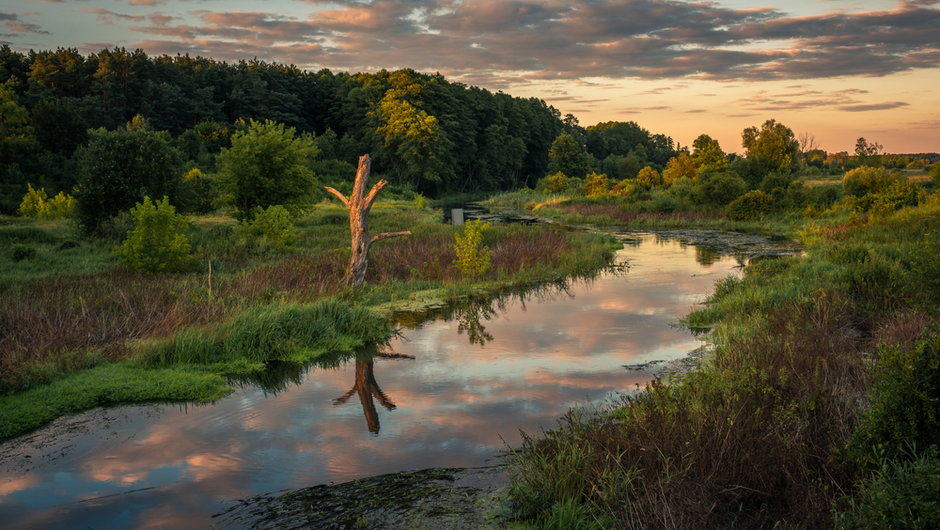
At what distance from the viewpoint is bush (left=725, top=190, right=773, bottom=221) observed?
42250 mm

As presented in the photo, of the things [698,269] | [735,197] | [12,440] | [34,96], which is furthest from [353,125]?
[12,440]

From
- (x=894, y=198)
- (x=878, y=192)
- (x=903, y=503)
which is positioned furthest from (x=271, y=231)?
(x=878, y=192)

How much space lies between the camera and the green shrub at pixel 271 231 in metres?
24.9

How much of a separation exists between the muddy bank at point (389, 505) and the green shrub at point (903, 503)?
308 centimetres

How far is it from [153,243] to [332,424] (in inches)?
484

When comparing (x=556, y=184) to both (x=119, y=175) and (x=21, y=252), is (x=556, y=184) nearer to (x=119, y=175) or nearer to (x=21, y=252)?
(x=119, y=175)

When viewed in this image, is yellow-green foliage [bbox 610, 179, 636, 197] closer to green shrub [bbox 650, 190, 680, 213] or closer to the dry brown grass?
green shrub [bbox 650, 190, 680, 213]

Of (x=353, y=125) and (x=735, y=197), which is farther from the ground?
(x=353, y=125)

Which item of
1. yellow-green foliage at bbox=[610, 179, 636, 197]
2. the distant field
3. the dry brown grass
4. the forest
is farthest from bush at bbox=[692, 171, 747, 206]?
the dry brown grass

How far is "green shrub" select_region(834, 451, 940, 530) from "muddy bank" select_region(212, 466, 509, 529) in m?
3.08

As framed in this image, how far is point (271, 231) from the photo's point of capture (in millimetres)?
25281

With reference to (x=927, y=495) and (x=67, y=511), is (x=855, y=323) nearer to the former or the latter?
(x=927, y=495)

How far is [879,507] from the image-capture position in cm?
430

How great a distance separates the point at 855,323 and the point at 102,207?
27168mm
